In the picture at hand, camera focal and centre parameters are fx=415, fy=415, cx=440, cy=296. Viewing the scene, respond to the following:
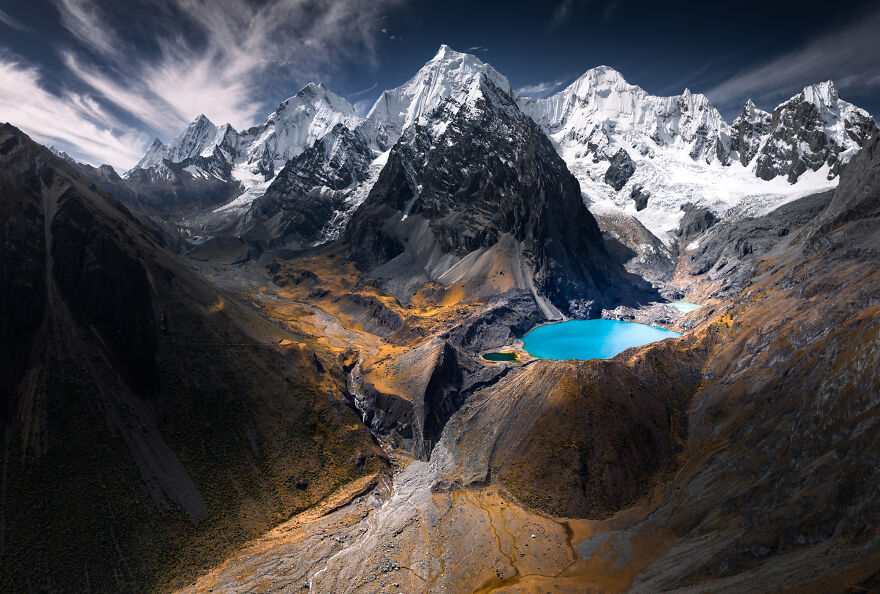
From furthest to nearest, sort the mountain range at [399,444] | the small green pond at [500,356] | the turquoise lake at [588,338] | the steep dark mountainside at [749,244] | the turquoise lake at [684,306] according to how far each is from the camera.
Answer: the turquoise lake at [684,306]
the steep dark mountainside at [749,244]
the turquoise lake at [588,338]
the small green pond at [500,356]
the mountain range at [399,444]

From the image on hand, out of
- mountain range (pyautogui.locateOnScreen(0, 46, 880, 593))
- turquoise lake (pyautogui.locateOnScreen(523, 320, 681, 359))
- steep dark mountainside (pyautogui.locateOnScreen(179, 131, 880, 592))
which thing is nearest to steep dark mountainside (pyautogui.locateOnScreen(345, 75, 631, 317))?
turquoise lake (pyautogui.locateOnScreen(523, 320, 681, 359))

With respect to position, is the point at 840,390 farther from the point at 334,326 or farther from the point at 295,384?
the point at 334,326

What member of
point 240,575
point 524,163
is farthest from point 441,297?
point 240,575

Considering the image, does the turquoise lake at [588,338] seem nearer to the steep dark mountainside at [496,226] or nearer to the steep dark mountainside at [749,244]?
the steep dark mountainside at [496,226]

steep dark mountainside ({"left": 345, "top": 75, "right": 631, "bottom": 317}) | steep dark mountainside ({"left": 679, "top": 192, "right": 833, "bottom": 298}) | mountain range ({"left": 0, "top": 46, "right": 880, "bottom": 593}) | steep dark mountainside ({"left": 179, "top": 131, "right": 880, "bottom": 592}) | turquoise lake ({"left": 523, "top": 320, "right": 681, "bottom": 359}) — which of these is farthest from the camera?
steep dark mountainside ({"left": 345, "top": 75, "right": 631, "bottom": 317})

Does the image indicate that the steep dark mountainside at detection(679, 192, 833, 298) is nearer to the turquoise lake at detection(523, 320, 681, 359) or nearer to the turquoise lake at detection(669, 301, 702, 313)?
the turquoise lake at detection(669, 301, 702, 313)

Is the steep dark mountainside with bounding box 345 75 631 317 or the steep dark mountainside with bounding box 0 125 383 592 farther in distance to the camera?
the steep dark mountainside with bounding box 345 75 631 317

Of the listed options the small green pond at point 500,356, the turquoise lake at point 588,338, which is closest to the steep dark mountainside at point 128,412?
the small green pond at point 500,356

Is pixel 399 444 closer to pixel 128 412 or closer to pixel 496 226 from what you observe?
pixel 128 412
